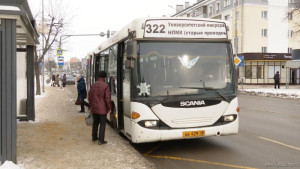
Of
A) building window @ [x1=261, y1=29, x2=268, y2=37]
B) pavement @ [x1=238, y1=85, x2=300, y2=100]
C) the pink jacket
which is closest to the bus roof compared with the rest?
the pink jacket

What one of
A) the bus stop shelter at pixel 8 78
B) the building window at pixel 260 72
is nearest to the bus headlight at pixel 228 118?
the bus stop shelter at pixel 8 78

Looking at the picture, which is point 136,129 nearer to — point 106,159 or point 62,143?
point 106,159

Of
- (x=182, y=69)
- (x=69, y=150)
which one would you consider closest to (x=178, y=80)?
(x=182, y=69)

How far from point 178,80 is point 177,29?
1.15m

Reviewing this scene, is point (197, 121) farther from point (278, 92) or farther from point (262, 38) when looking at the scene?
point (262, 38)

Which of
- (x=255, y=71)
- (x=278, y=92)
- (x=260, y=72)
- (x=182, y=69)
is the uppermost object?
(x=255, y=71)

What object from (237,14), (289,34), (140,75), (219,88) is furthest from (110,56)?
(289,34)

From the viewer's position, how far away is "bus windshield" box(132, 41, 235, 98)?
733 centimetres

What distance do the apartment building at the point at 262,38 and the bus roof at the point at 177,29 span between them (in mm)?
39948

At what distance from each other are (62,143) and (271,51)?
47.9 metres

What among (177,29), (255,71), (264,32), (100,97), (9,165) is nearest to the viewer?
(9,165)

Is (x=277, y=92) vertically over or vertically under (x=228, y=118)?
under

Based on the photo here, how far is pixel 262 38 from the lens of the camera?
5038 centimetres

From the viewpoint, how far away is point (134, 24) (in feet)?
24.9
